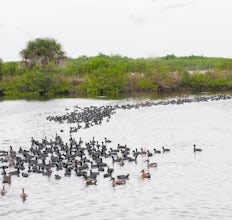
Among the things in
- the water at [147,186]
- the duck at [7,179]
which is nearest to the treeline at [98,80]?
the water at [147,186]

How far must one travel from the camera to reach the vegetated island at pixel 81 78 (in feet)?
372

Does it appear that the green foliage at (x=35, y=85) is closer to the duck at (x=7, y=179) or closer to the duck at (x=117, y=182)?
the duck at (x=7, y=179)

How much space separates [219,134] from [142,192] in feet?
71.4

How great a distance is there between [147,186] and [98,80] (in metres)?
87.9

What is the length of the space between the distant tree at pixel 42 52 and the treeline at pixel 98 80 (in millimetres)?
2105

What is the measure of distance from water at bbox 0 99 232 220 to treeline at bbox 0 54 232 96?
60.0m

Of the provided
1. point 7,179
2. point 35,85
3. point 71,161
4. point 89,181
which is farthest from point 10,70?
point 89,181

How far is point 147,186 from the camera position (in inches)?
1157

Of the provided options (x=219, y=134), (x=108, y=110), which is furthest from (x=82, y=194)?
(x=108, y=110)

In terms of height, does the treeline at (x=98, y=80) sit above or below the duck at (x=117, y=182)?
above

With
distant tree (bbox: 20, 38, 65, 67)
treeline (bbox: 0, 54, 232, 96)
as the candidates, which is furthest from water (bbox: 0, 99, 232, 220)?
distant tree (bbox: 20, 38, 65, 67)

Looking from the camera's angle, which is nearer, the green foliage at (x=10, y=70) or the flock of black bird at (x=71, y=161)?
the flock of black bird at (x=71, y=161)

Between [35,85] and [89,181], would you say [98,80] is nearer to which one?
[35,85]

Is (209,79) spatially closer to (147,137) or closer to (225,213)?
(147,137)
